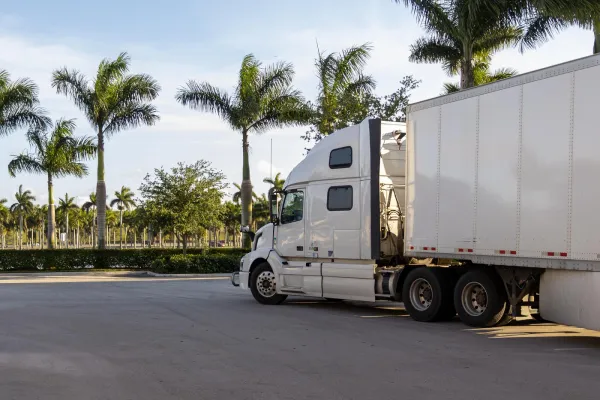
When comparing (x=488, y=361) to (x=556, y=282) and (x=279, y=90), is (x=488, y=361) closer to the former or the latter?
(x=556, y=282)

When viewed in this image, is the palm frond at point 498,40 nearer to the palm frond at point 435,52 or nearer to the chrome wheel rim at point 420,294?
the palm frond at point 435,52

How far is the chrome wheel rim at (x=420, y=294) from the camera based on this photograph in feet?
45.1

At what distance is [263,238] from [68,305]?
4.71 metres

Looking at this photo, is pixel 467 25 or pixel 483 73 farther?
pixel 483 73

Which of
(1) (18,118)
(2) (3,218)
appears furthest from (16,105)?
(2) (3,218)

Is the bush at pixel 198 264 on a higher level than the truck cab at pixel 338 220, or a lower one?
lower

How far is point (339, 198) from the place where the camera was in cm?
1553

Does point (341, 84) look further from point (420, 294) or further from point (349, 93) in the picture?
point (420, 294)

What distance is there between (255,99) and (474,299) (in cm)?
2382

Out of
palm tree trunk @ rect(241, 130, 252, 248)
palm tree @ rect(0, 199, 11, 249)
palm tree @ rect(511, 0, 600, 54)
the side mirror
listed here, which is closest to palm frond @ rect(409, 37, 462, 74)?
palm tree @ rect(511, 0, 600, 54)

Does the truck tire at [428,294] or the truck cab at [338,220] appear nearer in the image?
the truck tire at [428,294]

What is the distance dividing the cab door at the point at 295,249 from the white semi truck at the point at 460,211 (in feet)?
0.09

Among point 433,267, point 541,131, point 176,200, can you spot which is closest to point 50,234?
point 176,200

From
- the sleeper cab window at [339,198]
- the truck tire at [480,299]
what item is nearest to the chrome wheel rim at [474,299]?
the truck tire at [480,299]
